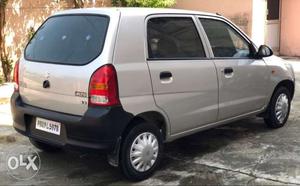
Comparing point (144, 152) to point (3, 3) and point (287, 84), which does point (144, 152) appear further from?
point (3, 3)

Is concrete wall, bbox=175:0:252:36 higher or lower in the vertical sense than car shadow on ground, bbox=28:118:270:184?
higher

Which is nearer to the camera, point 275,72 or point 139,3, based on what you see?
point 275,72

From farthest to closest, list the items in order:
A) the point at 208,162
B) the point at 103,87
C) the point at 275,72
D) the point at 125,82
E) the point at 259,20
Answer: the point at 259,20 → the point at 275,72 → the point at 208,162 → the point at 125,82 → the point at 103,87

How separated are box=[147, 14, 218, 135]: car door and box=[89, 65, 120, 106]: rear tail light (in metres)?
0.51

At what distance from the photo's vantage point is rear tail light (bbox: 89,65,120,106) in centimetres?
443

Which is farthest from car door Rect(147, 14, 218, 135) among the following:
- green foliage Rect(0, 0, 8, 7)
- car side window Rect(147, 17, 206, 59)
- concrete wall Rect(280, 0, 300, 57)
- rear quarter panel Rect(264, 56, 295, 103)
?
concrete wall Rect(280, 0, 300, 57)

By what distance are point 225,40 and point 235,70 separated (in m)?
0.39

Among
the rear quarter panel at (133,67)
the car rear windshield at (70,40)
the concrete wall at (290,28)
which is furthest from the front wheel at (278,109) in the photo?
the concrete wall at (290,28)

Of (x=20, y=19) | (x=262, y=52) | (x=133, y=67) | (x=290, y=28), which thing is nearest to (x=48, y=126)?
(x=133, y=67)

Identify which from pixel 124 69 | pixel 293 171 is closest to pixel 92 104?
pixel 124 69

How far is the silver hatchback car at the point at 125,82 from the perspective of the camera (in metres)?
4.50

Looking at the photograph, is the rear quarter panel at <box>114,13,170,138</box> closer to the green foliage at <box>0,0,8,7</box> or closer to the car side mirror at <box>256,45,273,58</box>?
the car side mirror at <box>256,45,273,58</box>

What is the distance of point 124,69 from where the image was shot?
15.0ft

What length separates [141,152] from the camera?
4.82m
